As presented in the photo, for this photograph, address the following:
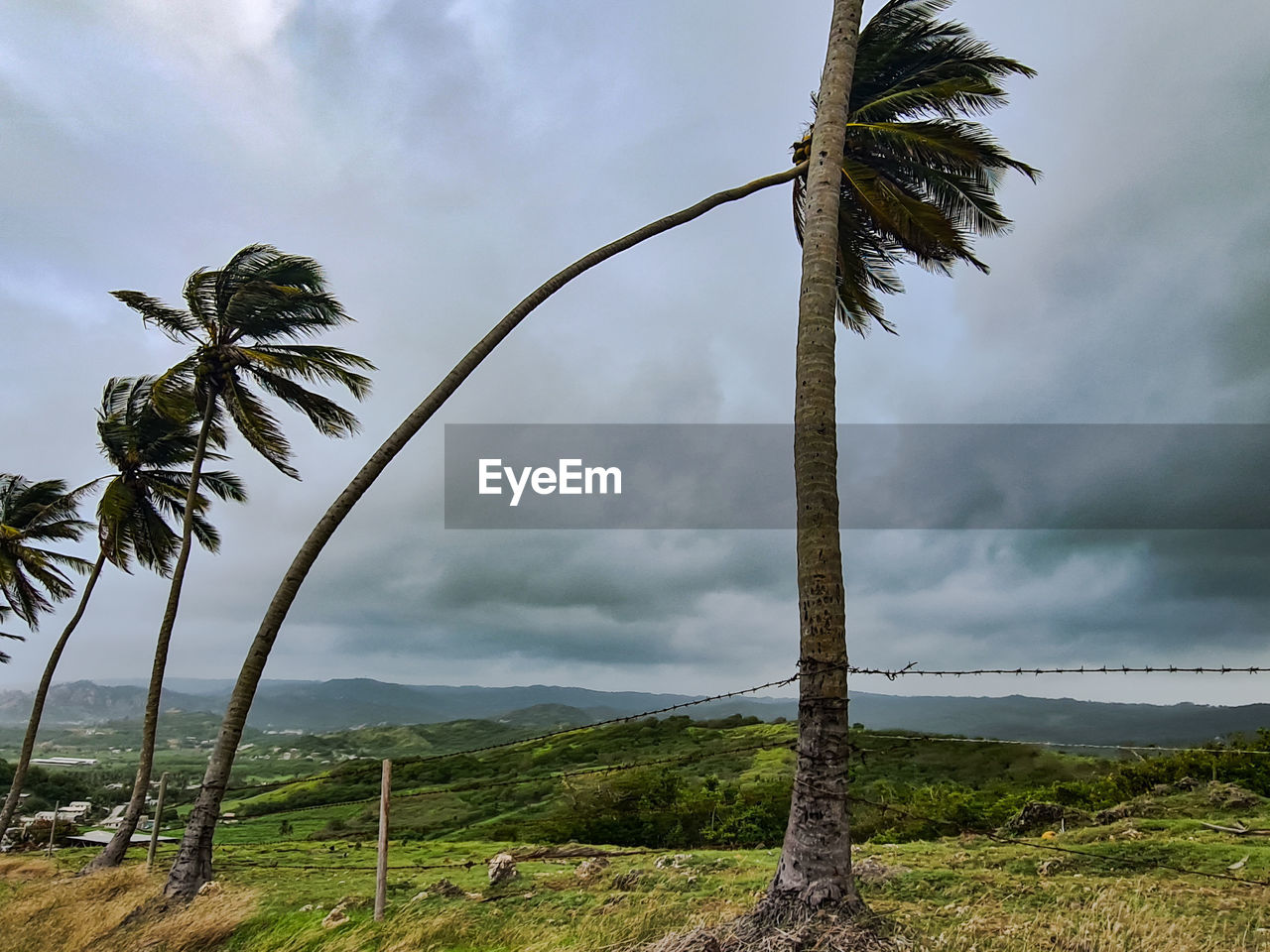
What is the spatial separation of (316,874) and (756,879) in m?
7.53

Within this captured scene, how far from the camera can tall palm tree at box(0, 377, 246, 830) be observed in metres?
18.4

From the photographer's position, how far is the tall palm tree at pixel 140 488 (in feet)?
60.3

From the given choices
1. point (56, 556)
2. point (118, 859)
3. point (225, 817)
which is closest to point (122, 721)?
point (225, 817)

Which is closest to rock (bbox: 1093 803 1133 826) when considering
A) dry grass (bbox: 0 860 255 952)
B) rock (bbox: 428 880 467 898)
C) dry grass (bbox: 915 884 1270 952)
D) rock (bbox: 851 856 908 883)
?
rock (bbox: 851 856 908 883)

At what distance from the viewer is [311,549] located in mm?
10352

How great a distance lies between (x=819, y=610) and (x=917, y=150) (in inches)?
281

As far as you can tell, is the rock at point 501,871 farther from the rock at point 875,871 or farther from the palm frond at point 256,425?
the palm frond at point 256,425

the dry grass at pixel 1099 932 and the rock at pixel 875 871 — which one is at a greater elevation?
the dry grass at pixel 1099 932

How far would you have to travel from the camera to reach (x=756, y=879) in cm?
812

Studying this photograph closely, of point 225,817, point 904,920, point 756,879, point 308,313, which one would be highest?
point 308,313

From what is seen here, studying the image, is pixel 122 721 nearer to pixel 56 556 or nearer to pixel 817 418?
pixel 56 556

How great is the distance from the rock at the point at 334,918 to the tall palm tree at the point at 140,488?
515 inches

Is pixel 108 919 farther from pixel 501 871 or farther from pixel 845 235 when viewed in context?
pixel 845 235

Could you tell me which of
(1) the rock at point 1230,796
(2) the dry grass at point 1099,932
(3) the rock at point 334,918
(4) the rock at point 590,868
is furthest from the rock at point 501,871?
(1) the rock at point 1230,796
